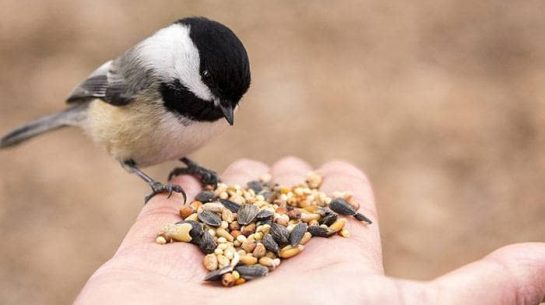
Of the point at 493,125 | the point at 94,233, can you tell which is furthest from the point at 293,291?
the point at 493,125

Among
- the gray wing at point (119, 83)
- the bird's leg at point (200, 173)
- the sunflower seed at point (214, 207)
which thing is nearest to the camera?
the sunflower seed at point (214, 207)

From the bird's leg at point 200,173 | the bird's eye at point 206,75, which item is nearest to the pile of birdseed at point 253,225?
the bird's leg at point 200,173

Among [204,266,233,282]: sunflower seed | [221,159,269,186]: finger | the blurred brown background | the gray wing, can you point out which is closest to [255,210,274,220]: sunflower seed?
[204,266,233,282]: sunflower seed

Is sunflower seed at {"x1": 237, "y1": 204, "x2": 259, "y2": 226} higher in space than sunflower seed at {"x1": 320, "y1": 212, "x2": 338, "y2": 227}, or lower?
lower

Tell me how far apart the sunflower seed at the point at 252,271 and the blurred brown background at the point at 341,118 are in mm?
1474

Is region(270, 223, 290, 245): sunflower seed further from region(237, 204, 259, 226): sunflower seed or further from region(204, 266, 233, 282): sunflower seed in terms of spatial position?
region(204, 266, 233, 282): sunflower seed

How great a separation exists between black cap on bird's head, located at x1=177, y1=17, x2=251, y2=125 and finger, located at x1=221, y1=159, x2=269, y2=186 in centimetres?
46

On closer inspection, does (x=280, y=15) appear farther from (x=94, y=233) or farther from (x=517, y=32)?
(x=94, y=233)

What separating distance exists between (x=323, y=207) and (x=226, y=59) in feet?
1.63

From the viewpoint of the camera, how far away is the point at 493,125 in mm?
3867

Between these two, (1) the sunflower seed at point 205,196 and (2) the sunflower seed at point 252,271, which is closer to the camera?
(2) the sunflower seed at point 252,271

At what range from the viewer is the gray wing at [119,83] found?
235 centimetres

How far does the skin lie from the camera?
1.41 metres

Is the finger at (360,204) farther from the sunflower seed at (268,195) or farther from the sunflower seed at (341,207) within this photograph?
the sunflower seed at (268,195)
